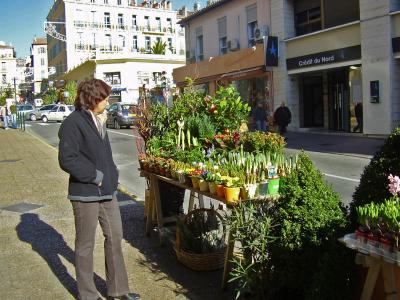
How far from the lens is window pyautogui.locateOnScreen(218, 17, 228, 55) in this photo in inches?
1151

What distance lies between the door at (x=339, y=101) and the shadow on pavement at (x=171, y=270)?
55.6ft

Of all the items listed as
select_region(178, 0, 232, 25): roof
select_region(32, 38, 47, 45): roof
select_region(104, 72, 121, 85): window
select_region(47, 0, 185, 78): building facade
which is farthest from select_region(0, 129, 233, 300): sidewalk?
select_region(32, 38, 47, 45): roof

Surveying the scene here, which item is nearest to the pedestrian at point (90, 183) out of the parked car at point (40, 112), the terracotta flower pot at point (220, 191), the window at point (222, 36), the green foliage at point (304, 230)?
the terracotta flower pot at point (220, 191)

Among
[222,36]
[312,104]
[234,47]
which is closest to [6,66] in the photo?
[222,36]

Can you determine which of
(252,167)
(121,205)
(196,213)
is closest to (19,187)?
(121,205)

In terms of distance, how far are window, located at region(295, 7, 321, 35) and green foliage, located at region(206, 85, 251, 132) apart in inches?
701

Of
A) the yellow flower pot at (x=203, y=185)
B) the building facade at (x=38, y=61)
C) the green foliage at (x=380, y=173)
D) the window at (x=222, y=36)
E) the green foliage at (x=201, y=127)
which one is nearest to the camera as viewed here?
the green foliage at (x=380, y=173)

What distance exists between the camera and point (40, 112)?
42.0 meters

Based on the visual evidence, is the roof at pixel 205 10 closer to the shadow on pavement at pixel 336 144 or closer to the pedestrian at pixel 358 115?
the shadow on pavement at pixel 336 144

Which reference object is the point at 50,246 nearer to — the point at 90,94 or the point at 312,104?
the point at 90,94

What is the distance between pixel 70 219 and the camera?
6.86 meters

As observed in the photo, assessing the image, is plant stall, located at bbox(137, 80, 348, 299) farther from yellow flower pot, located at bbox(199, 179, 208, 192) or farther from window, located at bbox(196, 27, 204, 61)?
window, located at bbox(196, 27, 204, 61)

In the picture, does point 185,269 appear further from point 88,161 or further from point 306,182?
point 306,182

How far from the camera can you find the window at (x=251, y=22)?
26062mm
